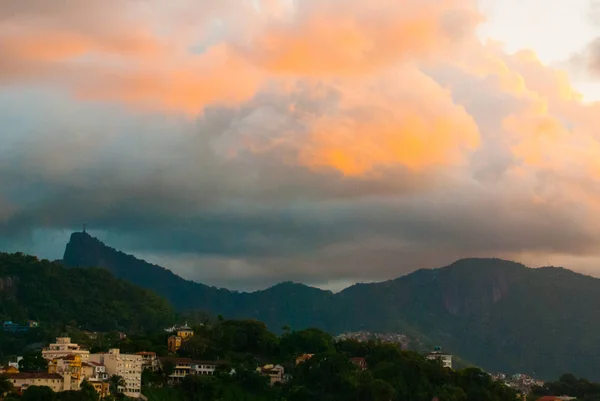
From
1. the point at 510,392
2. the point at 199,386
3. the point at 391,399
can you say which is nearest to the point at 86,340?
the point at 199,386

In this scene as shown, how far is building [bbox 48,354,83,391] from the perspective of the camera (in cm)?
9894

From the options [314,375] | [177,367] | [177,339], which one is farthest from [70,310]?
[314,375]

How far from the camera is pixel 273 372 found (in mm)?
123312

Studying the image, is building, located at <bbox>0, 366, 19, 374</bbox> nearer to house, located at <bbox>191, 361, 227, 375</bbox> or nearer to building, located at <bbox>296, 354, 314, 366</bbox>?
house, located at <bbox>191, 361, 227, 375</bbox>

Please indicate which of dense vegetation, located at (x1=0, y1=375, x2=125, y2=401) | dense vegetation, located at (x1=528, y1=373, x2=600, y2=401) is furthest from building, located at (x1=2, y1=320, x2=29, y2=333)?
dense vegetation, located at (x1=528, y1=373, x2=600, y2=401)

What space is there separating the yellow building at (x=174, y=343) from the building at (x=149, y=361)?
1140 cm

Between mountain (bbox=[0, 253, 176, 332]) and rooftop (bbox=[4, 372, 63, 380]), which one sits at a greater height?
mountain (bbox=[0, 253, 176, 332])

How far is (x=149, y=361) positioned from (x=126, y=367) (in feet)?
31.9

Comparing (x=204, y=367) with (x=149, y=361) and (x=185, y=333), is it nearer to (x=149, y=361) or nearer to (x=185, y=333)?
(x=149, y=361)

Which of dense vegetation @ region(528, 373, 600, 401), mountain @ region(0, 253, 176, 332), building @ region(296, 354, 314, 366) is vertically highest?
mountain @ region(0, 253, 176, 332)

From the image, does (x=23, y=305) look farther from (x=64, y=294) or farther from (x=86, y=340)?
(x=86, y=340)

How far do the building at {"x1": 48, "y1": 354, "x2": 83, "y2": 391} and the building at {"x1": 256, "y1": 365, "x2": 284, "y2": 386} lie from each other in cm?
2641

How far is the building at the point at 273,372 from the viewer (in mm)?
121287

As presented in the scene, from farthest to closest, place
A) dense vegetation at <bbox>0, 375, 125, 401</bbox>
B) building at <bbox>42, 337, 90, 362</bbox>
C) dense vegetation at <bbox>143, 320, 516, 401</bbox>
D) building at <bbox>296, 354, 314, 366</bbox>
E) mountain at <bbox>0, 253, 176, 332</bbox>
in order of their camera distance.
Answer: mountain at <bbox>0, 253, 176, 332</bbox>, building at <bbox>296, 354, 314, 366</bbox>, dense vegetation at <bbox>143, 320, 516, 401</bbox>, building at <bbox>42, 337, 90, 362</bbox>, dense vegetation at <bbox>0, 375, 125, 401</bbox>
